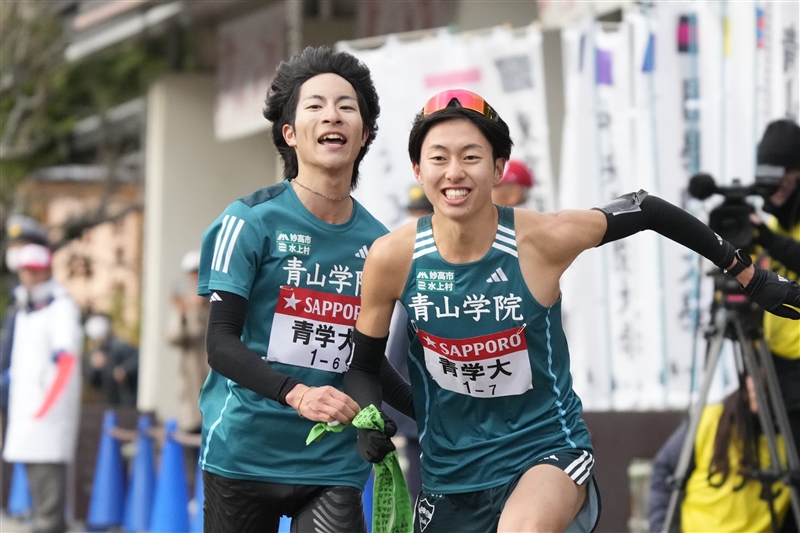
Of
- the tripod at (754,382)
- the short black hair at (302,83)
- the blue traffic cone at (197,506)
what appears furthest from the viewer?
the blue traffic cone at (197,506)

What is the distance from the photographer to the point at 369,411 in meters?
3.50

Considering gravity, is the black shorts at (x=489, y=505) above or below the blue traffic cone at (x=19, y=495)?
above

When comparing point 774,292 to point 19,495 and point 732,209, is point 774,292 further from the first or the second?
point 19,495

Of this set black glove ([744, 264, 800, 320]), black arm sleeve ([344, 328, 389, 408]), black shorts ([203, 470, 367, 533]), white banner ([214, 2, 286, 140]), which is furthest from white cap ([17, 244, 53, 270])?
black glove ([744, 264, 800, 320])

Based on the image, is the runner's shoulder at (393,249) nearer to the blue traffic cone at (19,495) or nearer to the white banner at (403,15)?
the white banner at (403,15)

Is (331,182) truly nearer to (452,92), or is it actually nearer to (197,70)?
(452,92)

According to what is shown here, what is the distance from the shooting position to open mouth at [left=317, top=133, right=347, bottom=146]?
12.9 ft

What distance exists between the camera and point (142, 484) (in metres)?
10.1

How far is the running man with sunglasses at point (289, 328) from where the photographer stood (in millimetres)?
3811

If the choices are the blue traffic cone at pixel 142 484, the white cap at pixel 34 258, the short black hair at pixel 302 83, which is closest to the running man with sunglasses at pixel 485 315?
the short black hair at pixel 302 83

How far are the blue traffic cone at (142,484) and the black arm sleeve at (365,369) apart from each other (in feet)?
22.1

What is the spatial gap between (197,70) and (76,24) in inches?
Result: 63.5

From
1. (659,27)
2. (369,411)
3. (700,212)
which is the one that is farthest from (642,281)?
(369,411)

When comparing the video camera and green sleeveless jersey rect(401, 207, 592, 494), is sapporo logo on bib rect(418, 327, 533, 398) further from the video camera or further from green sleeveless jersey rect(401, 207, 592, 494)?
the video camera
